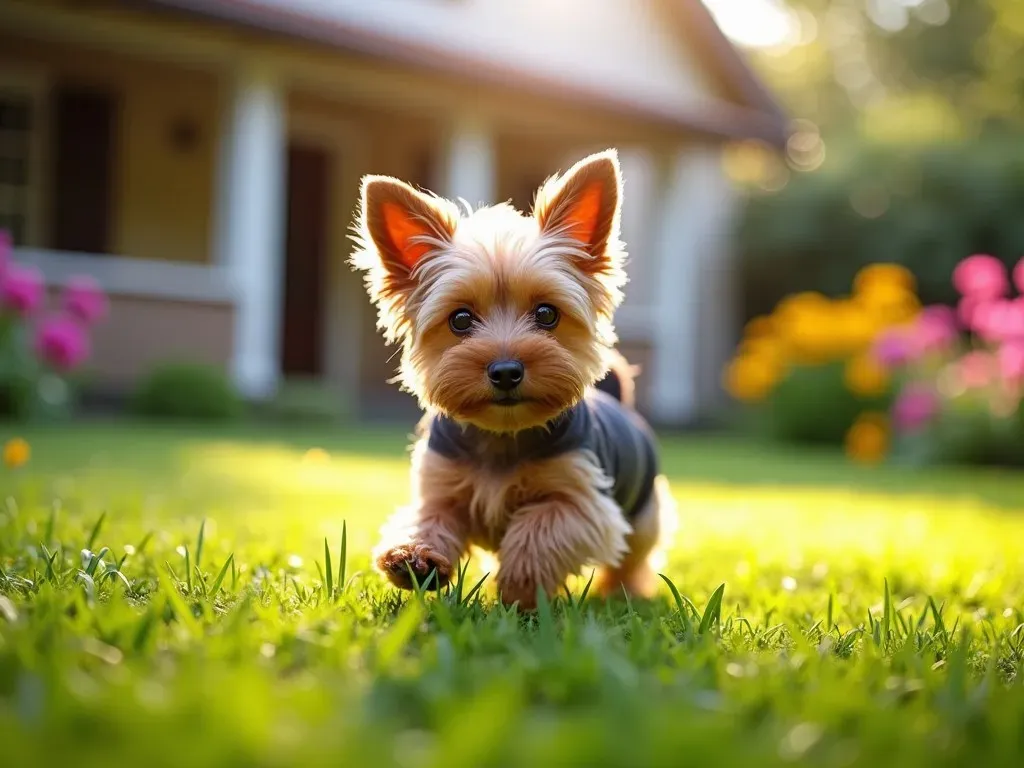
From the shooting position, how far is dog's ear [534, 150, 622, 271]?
10.3 ft

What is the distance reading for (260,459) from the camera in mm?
7734

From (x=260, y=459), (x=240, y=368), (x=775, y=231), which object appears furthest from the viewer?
(x=775, y=231)

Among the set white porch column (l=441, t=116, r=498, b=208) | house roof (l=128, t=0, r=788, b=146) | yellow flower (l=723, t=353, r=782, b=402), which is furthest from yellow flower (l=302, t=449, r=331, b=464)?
yellow flower (l=723, t=353, r=782, b=402)

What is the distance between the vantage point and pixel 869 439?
11789mm

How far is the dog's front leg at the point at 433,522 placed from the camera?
2.77m

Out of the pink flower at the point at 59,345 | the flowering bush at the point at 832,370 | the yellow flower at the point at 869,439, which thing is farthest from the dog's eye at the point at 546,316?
the flowering bush at the point at 832,370

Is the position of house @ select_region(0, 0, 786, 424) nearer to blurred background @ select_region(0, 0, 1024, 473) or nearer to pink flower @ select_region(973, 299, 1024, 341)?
blurred background @ select_region(0, 0, 1024, 473)

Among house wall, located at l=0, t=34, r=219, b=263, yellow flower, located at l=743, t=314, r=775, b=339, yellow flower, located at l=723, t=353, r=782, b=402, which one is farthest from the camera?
yellow flower, located at l=743, t=314, r=775, b=339

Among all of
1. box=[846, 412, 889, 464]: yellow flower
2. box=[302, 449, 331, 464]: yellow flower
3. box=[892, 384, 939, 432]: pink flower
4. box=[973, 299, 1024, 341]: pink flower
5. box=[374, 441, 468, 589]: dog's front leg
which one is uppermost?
box=[973, 299, 1024, 341]: pink flower

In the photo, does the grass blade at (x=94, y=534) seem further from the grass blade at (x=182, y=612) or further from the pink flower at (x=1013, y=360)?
the pink flower at (x=1013, y=360)

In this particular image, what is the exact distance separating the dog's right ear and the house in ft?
29.6

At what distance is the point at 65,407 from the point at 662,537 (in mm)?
7982

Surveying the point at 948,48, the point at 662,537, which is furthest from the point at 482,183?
the point at 948,48

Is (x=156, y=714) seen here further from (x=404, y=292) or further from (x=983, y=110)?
(x=983, y=110)
